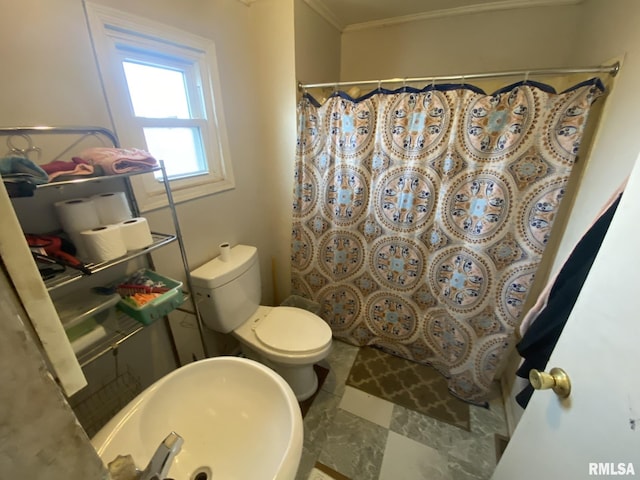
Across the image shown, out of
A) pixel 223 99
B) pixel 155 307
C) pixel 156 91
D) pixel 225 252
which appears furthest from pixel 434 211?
pixel 156 91

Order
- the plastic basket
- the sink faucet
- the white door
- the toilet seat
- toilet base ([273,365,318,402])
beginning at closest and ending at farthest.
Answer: the white door → the sink faucet → the plastic basket → the toilet seat → toilet base ([273,365,318,402])

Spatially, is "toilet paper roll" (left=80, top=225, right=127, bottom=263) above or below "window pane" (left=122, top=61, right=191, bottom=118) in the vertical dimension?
below

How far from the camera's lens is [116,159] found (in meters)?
0.85

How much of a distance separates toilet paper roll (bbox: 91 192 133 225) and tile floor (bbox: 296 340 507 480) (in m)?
1.34

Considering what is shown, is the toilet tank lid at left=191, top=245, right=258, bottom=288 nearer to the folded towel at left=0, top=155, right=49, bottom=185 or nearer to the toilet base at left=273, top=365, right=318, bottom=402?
the toilet base at left=273, top=365, right=318, bottom=402

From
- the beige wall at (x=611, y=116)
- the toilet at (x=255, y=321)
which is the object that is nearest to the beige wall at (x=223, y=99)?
the toilet at (x=255, y=321)

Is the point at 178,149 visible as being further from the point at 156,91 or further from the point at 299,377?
the point at 299,377

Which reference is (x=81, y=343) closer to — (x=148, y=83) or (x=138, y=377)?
(x=138, y=377)

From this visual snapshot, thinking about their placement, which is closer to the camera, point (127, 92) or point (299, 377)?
point (127, 92)

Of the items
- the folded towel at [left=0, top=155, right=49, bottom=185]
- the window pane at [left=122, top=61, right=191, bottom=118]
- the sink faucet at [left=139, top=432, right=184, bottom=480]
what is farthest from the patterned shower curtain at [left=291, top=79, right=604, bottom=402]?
the sink faucet at [left=139, top=432, right=184, bottom=480]

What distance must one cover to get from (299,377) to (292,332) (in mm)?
285

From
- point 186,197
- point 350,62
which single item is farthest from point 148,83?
point 350,62

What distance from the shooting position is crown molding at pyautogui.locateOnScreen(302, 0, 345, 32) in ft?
4.98

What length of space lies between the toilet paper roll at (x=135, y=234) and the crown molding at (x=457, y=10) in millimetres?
1474
